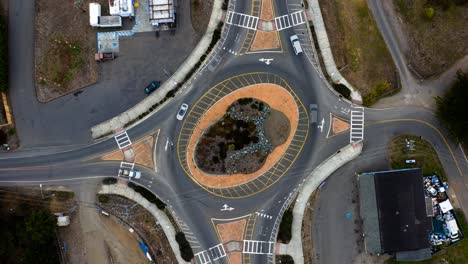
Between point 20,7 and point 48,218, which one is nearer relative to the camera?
point 48,218

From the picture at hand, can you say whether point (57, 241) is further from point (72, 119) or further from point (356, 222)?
point (356, 222)

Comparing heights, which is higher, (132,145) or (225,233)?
(132,145)

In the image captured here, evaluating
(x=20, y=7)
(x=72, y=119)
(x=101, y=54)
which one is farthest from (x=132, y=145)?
(x=20, y=7)

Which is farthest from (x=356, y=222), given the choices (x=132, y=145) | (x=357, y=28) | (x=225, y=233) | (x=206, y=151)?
(x=132, y=145)

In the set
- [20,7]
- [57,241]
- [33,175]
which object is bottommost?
[57,241]

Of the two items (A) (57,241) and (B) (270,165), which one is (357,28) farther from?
(A) (57,241)

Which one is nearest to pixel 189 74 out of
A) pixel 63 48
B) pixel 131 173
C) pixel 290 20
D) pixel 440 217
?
pixel 131 173

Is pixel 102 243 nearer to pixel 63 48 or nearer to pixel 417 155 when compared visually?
pixel 63 48
